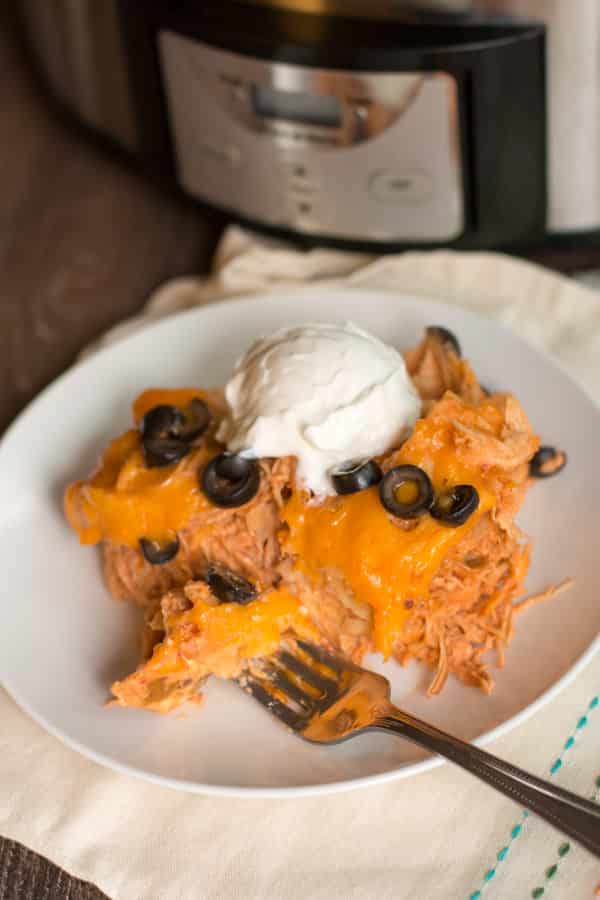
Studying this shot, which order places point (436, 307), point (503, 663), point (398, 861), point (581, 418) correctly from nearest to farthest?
1. point (398, 861)
2. point (503, 663)
3. point (581, 418)
4. point (436, 307)

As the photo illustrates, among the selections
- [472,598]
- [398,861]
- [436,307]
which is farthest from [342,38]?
[398,861]

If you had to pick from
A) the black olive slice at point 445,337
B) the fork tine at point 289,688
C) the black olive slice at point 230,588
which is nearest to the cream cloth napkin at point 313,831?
the fork tine at point 289,688

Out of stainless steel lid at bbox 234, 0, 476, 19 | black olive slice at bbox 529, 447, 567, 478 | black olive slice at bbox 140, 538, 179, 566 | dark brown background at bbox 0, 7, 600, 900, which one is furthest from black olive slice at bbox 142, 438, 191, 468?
stainless steel lid at bbox 234, 0, 476, 19

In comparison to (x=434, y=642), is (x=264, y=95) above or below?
above

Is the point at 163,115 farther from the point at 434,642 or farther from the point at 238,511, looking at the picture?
the point at 434,642

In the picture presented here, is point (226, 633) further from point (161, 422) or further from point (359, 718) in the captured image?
point (161, 422)

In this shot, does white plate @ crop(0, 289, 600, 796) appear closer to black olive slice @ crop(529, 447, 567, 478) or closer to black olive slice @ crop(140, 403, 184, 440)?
black olive slice @ crop(529, 447, 567, 478)

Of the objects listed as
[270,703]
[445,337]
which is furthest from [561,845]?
[445,337]
